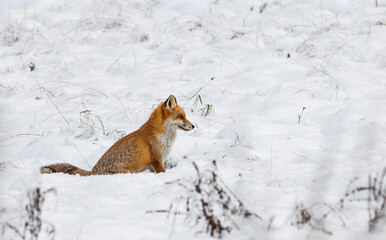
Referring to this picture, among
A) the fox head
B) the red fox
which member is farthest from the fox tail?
the fox head

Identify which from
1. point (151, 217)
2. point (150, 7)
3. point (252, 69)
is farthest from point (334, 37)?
point (151, 217)

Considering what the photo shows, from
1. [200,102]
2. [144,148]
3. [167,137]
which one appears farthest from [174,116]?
[200,102]

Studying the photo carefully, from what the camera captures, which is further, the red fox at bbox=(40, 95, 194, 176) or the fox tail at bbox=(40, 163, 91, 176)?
the red fox at bbox=(40, 95, 194, 176)

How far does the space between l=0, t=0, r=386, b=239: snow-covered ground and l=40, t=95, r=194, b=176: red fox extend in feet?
1.08

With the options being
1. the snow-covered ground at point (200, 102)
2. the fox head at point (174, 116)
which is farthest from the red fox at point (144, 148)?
the snow-covered ground at point (200, 102)

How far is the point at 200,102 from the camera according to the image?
8.19 m

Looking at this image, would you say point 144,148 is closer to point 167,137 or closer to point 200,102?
point 167,137

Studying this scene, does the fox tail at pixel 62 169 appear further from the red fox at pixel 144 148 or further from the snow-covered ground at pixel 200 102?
the snow-covered ground at pixel 200 102

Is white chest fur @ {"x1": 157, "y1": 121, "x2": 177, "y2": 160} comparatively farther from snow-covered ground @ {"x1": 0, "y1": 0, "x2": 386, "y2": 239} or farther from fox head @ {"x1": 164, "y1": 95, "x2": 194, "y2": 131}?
snow-covered ground @ {"x1": 0, "y1": 0, "x2": 386, "y2": 239}

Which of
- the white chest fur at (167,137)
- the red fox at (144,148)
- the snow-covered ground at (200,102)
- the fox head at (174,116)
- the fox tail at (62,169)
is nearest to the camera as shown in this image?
the snow-covered ground at (200,102)

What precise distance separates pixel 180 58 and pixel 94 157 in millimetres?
3830

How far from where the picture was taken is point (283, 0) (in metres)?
11.6

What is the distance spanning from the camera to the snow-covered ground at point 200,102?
13.2ft

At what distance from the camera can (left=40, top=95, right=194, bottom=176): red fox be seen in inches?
237
